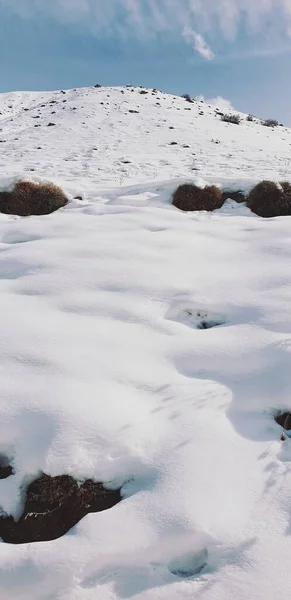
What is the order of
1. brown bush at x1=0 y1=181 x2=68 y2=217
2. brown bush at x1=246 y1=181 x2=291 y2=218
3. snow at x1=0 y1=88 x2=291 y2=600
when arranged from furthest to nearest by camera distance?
brown bush at x1=0 y1=181 x2=68 y2=217 → brown bush at x1=246 y1=181 x2=291 y2=218 → snow at x1=0 y1=88 x2=291 y2=600

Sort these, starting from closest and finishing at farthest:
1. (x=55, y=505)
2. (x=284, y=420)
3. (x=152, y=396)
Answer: (x=55, y=505)
(x=284, y=420)
(x=152, y=396)

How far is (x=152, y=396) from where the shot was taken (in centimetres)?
343

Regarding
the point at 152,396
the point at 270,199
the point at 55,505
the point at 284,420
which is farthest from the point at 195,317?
the point at 270,199

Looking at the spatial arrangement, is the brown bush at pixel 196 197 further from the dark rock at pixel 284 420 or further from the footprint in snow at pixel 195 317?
the dark rock at pixel 284 420

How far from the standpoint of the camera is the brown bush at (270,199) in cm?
828

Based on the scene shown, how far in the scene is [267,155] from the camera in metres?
15.9

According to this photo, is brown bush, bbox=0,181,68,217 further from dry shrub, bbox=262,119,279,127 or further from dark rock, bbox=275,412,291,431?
dry shrub, bbox=262,119,279,127

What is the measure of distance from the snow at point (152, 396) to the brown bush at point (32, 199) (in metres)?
1.16

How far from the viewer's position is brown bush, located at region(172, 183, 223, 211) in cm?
860

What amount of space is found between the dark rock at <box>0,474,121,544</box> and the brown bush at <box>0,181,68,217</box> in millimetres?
6562

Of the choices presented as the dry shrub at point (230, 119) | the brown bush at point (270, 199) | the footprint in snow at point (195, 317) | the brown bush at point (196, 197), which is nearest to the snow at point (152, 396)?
the footprint in snow at point (195, 317)

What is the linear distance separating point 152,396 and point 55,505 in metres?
1.14

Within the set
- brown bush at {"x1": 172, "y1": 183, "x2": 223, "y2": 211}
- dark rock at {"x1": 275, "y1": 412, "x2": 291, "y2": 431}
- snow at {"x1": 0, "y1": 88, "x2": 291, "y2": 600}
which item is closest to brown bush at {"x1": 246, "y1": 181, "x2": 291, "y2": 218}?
brown bush at {"x1": 172, "y1": 183, "x2": 223, "y2": 211}

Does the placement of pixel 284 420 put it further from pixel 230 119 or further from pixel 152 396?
pixel 230 119
